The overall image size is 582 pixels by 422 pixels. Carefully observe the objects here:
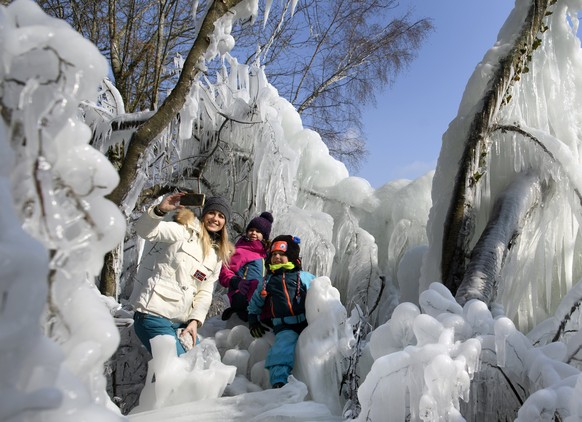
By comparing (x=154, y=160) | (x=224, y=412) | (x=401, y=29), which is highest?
(x=401, y=29)

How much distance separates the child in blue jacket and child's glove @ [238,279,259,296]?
0.28 m

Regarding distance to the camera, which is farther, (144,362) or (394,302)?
(394,302)

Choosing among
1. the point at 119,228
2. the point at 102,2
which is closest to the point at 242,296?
the point at 119,228

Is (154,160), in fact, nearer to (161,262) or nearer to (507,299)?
(161,262)

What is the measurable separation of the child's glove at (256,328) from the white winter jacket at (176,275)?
0.40 meters

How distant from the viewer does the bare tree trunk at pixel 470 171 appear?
427 cm

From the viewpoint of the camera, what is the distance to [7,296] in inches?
34.9

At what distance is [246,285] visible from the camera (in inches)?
164

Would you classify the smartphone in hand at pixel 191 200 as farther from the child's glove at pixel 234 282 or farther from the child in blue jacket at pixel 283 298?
the child's glove at pixel 234 282

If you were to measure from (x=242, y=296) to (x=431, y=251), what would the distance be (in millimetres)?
1438

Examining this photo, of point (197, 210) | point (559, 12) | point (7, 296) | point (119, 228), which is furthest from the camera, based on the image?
point (197, 210)

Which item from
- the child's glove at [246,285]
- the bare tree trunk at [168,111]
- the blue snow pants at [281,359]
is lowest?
the blue snow pants at [281,359]

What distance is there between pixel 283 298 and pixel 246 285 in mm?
559

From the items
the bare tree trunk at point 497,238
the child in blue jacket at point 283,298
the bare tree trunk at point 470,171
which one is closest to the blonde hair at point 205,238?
the child in blue jacket at point 283,298
